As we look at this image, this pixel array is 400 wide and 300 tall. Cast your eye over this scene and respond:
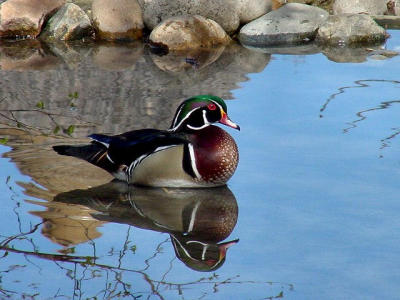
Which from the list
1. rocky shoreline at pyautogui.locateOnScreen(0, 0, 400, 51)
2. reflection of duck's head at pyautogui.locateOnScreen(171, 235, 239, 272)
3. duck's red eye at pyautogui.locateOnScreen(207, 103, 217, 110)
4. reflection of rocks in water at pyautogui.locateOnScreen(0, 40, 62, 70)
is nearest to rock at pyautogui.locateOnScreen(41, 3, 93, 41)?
rocky shoreline at pyautogui.locateOnScreen(0, 0, 400, 51)

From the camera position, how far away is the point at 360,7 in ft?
41.2

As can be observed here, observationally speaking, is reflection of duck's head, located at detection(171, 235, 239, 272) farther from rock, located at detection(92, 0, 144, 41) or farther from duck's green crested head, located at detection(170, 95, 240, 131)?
rock, located at detection(92, 0, 144, 41)

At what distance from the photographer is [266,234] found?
5.25 metres

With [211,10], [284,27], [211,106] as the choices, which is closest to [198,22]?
[211,10]

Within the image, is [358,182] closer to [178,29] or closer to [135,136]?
[135,136]

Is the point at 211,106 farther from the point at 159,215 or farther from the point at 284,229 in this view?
the point at 284,229

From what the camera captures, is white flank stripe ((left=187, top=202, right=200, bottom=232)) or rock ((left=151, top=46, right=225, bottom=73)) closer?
white flank stripe ((left=187, top=202, right=200, bottom=232))

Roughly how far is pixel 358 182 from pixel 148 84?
3754 mm

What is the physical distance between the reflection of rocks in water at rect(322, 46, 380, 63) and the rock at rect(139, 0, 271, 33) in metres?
1.40

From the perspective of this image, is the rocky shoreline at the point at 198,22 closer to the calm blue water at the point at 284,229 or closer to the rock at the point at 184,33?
the rock at the point at 184,33

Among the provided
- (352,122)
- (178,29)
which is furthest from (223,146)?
(178,29)

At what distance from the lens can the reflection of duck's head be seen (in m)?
4.81

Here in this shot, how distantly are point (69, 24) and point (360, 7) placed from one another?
13.3 feet

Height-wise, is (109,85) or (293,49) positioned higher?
(109,85)
